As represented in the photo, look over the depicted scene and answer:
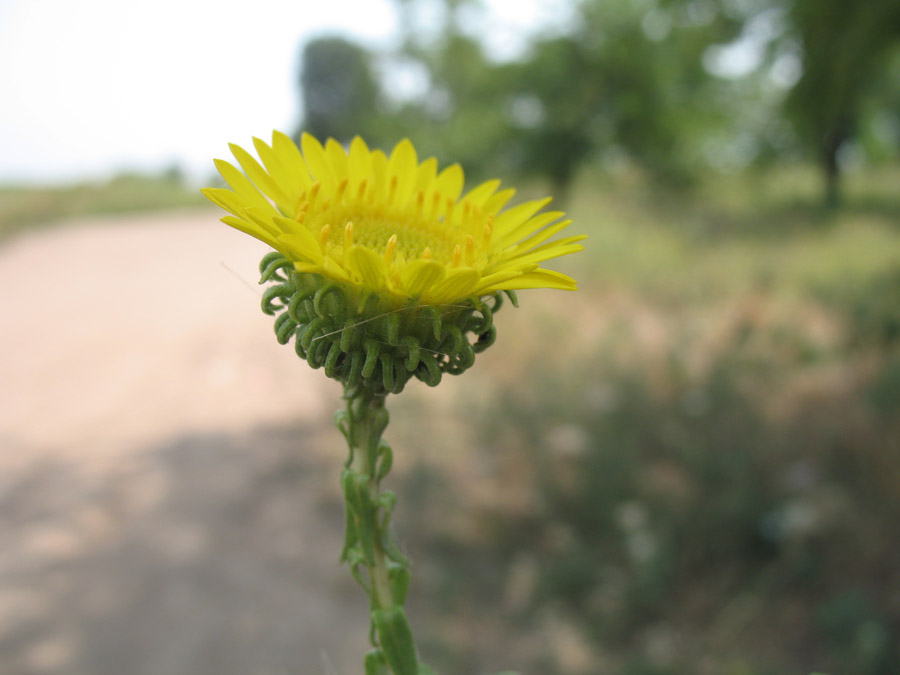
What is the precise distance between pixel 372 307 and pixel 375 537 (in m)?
0.24

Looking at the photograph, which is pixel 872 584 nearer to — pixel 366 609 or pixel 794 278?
pixel 366 609

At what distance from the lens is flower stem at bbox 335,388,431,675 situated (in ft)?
2.18

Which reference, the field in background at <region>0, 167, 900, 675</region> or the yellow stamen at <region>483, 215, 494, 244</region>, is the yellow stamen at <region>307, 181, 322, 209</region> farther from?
the field in background at <region>0, 167, 900, 675</region>

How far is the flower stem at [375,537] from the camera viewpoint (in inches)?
26.2

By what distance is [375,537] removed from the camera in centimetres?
70

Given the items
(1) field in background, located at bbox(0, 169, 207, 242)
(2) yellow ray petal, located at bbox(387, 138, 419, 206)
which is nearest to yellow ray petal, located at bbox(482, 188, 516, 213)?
(2) yellow ray petal, located at bbox(387, 138, 419, 206)

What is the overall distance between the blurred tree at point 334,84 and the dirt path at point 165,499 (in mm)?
19200

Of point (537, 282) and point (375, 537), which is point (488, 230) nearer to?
point (537, 282)

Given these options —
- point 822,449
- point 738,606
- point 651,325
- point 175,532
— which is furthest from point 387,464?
point 651,325

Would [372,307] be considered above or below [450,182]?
below

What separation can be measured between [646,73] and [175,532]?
12.7 m

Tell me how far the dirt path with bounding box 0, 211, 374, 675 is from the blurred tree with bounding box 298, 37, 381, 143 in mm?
19200

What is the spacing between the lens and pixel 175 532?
13.5 ft

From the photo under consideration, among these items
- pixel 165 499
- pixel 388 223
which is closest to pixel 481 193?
pixel 388 223
